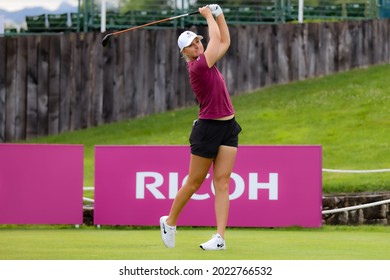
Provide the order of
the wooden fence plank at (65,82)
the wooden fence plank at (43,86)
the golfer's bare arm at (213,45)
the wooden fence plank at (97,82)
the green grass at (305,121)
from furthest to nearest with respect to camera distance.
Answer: the wooden fence plank at (97,82)
the wooden fence plank at (65,82)
the wooden fence plank at (43,86)
the green grass at (305,121)
the golfer's bare arm at (213,45)

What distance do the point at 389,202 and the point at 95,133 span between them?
10.9 m

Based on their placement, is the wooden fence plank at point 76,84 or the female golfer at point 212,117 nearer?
the female golfer at point 212,117

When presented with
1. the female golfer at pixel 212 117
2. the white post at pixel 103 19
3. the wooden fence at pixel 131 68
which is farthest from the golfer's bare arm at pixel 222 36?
the white post at pixel 103 19

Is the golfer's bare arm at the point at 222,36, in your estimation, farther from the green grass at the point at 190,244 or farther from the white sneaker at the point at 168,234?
the green grass at the point at 190,244

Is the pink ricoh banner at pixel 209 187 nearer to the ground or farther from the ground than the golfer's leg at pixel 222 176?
nearer to the ground

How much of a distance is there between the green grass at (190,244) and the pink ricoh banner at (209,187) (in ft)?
0.57

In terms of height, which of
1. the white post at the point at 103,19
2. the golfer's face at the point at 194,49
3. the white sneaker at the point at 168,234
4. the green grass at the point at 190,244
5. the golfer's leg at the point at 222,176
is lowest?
the green grass at the point at 190,244

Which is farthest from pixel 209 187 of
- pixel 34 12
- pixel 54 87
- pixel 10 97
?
pixel 34 12

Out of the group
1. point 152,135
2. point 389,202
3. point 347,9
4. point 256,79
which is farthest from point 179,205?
point 347,9

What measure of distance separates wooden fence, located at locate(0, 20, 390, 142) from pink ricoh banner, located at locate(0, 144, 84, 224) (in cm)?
1128

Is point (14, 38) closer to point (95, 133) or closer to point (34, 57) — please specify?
point (34, 57)

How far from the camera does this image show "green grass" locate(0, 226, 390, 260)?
10.4 m

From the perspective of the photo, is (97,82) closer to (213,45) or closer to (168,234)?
(168,234)

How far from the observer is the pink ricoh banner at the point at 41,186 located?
15359 millimetres
